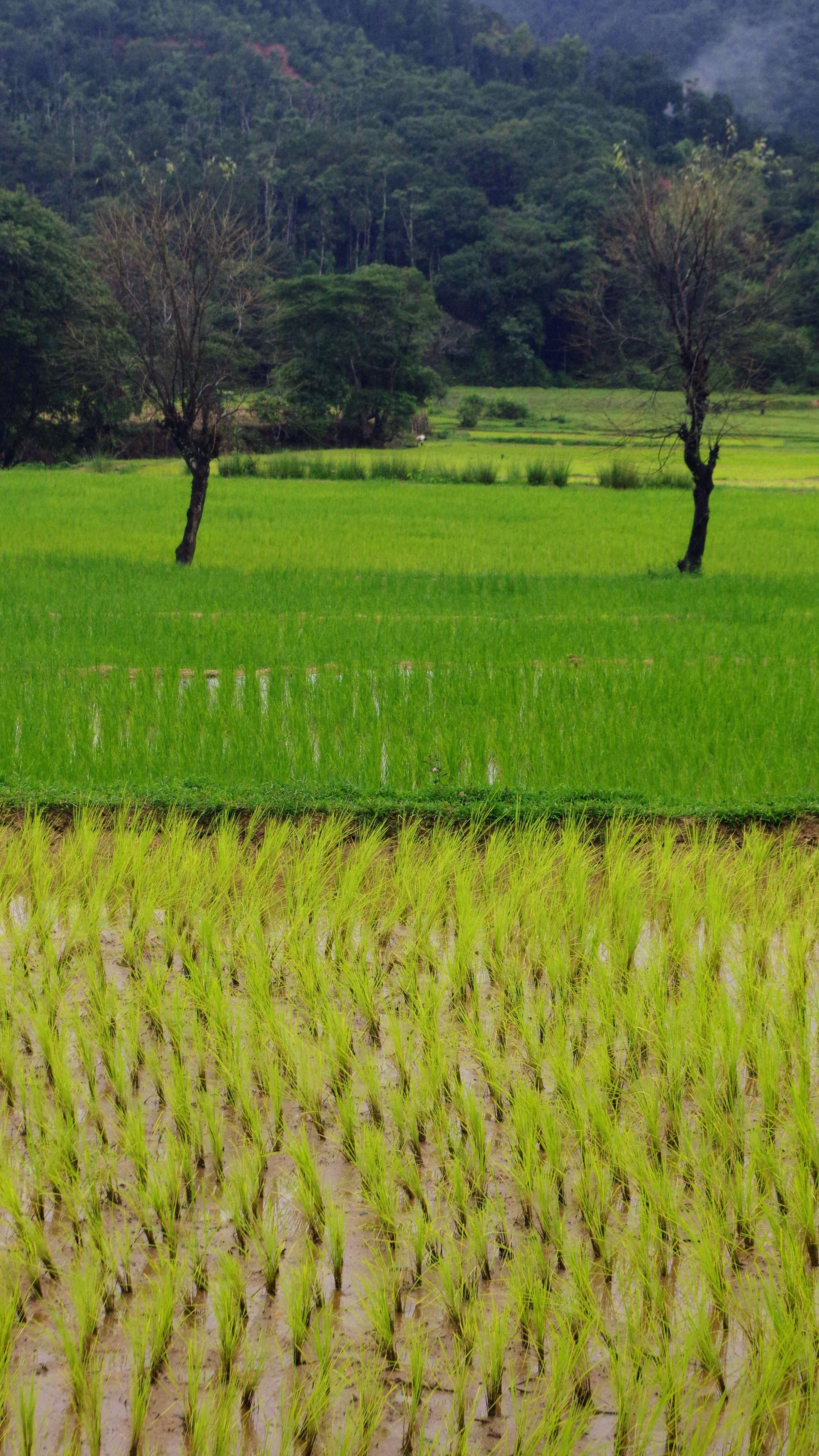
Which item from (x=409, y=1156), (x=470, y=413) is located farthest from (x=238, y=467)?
(x=409, y=1156)

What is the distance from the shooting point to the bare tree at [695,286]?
12.1 metres

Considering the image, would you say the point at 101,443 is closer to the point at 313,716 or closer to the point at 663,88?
the point at 313,716

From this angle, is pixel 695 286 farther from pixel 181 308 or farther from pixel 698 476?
pixel 181 308

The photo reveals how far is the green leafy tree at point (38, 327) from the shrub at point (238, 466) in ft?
13.6

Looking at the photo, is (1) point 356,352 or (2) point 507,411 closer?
(1) point 356,352

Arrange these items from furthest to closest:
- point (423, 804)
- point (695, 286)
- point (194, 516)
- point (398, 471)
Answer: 1. point (398, 471)
2. point (194, 516)
3. point (695, 286)
4. point (423, 804)

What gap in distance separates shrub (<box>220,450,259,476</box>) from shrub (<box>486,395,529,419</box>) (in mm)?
18060

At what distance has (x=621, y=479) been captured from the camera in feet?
79.9

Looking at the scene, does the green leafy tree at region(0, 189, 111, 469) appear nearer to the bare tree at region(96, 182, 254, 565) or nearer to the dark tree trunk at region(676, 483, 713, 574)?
the bare tree at region(96, 182, 254, 565)

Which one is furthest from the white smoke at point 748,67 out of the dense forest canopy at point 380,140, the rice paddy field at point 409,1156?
the rice paddy field at point 409,1156

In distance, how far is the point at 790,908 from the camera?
14.9 ft

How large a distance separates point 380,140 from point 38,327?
4035 cm

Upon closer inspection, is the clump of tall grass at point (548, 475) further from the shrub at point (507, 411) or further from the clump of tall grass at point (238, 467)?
the shrub at point (507, 411)

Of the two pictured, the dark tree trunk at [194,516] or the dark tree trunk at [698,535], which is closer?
the dark tree trunk at [698,535]
